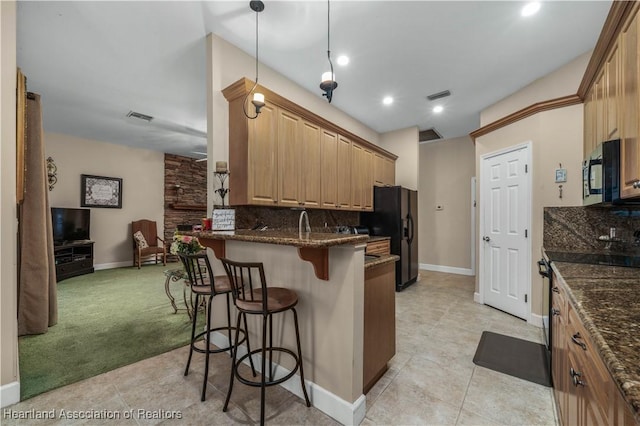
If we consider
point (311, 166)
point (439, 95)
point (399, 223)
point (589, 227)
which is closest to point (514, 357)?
point (589, 227)

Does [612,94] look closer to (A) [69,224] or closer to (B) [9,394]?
(B) [9,394]

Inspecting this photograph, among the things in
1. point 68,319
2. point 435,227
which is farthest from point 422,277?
point 68,319

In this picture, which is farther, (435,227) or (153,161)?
(153,161)

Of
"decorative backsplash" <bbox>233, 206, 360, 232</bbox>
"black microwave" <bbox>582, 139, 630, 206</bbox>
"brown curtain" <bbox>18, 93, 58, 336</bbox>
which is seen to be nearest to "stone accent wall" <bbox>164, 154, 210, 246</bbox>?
"brown curtain" <bbox>18, 93, 58, 336</bbox>

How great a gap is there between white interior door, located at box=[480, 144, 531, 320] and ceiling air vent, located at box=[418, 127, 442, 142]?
5.99 ft

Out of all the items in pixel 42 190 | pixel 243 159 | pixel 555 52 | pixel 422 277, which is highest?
pixel 555 52

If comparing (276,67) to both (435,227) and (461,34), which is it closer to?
(461,34)

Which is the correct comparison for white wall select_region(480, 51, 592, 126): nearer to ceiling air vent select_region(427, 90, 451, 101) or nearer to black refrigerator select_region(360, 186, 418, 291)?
ceiling air vent select_region(427, 90, 451, 101)

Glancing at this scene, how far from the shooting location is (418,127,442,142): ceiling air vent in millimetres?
5370

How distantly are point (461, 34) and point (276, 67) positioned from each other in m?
2.02

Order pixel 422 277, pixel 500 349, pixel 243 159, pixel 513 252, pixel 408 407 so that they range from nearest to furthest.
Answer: pixel 408 407
pixel 500 349
pixel 243 159
pixel 513 252
pixel 422 277

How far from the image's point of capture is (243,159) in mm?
2639

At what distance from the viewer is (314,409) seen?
1691 mm

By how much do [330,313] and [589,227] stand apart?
257 centimetres
